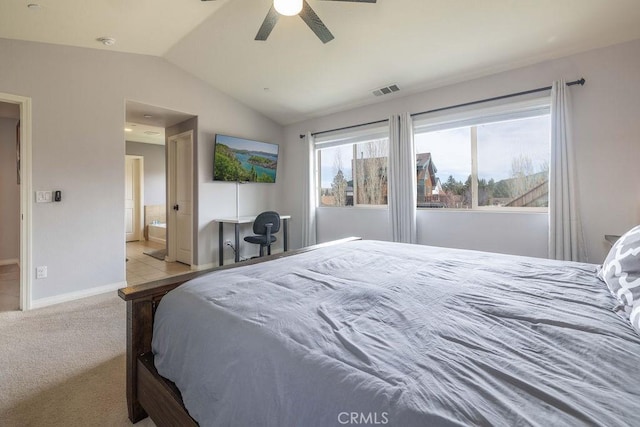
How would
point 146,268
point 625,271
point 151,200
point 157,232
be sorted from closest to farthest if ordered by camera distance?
point 625,271, point 146,268, point 157,232, point 151,200

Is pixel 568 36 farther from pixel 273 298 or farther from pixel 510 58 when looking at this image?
pixel 273 298

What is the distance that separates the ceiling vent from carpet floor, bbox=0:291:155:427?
396 cm

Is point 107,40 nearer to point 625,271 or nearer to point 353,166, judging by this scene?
point 353,166

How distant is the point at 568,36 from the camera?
2.79 meters

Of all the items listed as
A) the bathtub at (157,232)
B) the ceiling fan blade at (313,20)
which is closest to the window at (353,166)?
the ceiling fan blade at (313,20)

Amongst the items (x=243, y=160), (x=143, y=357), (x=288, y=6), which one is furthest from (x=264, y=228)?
(x=143, y=357)

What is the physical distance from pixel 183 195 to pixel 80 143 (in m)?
1.71

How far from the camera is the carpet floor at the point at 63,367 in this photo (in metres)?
1.57

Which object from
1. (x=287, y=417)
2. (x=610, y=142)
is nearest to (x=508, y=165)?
(x=610, y=142)

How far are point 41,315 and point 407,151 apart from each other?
440 cm

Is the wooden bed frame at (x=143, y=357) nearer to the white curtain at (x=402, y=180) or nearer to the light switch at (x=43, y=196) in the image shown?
the light switch at (x=43, y=196)

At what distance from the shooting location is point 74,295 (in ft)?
10.7

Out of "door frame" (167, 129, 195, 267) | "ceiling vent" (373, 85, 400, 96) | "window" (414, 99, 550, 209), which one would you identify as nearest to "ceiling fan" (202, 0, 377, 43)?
"ceiling vent" (373, 85, 400, 96)

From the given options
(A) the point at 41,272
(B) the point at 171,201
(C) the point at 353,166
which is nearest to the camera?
(A) the point at 41,272
